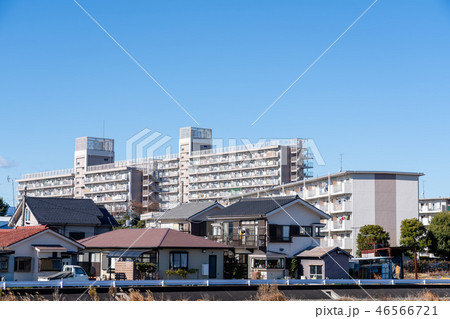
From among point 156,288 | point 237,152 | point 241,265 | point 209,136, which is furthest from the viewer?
point 209,136

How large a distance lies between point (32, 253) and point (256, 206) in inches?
683

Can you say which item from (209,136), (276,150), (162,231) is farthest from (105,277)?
(209,136)

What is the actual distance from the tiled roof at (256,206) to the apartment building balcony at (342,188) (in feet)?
64.7

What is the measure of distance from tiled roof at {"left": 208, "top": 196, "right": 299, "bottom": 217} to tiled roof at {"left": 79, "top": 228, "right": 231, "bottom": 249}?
4.43 meters

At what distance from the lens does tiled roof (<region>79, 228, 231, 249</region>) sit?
38781 millimetres

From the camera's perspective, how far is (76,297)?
24.2m

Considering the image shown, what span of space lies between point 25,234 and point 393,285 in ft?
70.2

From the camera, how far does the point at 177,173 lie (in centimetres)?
12088

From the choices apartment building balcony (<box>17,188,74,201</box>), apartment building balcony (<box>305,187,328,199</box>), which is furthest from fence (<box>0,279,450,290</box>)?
apartment building balcony (<box>17,188,74,201</box>)

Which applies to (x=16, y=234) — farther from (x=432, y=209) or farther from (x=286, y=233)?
(x=432, y=209)

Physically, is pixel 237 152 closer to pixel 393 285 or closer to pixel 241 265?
pixel 241 265

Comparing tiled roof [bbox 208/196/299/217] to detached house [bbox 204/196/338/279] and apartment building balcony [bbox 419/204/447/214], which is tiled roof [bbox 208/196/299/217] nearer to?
detached house [bbox 204/196/338/279]

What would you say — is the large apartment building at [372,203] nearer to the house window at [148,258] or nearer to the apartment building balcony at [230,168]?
the house window at [148,258]

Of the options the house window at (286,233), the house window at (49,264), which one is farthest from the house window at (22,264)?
the house window at (286,233)
